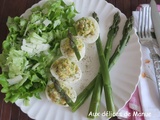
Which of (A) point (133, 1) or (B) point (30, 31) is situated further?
(A) point (133, 1)

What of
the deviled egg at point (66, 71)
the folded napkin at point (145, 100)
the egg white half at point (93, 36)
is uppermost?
the egg white half at point (93, 36)

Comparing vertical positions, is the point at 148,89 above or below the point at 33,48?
below

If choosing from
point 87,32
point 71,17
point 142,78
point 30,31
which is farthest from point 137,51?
point 30,31

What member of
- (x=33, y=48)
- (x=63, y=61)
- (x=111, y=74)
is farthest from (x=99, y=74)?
(x=33, y=48)

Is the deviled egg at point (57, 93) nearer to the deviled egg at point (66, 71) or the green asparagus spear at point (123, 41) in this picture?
the deviled egg at point (66, 71)

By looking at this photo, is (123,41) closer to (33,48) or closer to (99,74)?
(99,74)

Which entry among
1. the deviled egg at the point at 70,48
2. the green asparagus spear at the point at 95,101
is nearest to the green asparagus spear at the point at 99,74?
the green asparagus spear at the point at 95,101

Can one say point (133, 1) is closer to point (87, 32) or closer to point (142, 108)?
point (87, 32)
